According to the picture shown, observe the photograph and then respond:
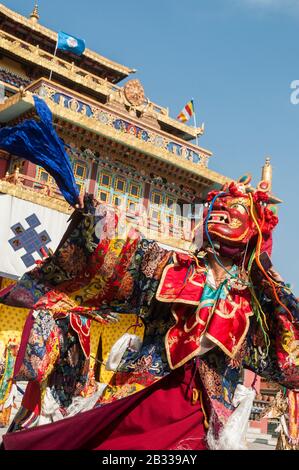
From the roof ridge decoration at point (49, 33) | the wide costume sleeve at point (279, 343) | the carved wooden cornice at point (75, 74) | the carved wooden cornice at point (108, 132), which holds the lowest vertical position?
the wide costume sleeve at point (279, 343)

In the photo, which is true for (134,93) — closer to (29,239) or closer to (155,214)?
(155,214)

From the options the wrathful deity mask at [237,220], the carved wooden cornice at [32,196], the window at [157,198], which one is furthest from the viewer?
the window at [157,198]

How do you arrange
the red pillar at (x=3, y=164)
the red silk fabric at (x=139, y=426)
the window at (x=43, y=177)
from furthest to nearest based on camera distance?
the red pillar at (x=3, y=164) < the window at (x=43, y=177) < the red silk fabric at (x=139, y=426)

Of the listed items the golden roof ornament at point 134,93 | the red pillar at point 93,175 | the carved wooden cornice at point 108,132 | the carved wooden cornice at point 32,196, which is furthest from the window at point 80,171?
the golden roof ornament at point 134,93

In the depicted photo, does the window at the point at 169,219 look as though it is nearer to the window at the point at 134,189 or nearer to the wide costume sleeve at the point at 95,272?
the window at the point at 134,189

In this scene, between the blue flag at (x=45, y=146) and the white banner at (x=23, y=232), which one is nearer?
the blue flag at (x=45, y=146)

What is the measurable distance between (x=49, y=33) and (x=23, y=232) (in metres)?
9.74

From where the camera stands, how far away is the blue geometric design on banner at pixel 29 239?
1331cm

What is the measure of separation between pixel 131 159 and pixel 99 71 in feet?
22.4

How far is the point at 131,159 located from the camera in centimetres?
1736

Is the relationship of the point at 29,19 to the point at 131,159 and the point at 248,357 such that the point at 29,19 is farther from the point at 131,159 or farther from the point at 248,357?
the point at 248,357

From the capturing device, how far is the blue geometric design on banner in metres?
13.3

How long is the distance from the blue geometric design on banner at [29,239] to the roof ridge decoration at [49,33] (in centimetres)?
895

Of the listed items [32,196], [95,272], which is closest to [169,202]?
[32,196]
